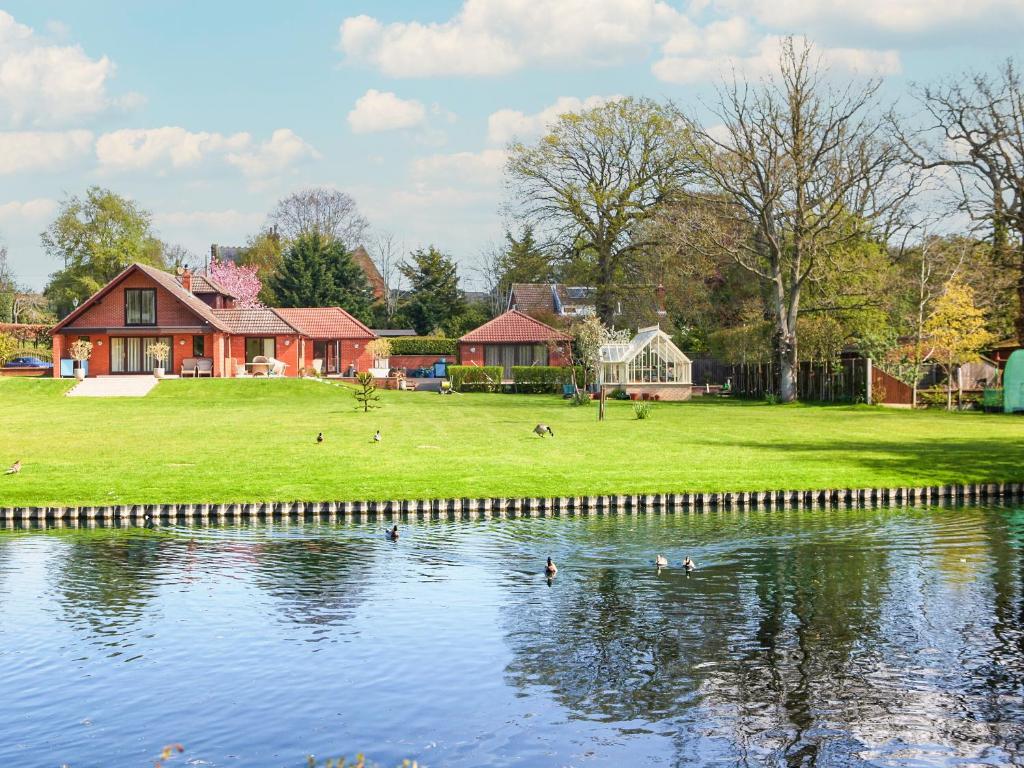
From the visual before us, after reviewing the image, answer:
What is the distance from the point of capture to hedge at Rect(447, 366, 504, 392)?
69938 mm

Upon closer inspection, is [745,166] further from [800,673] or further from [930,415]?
[800,673]

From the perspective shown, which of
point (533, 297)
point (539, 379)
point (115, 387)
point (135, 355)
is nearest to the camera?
point (115, 387)

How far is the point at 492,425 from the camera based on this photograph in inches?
1642

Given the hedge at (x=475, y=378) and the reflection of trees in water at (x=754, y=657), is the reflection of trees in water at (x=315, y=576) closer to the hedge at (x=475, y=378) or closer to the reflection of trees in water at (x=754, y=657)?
the reflection of trees in water at (x=754, y=657)

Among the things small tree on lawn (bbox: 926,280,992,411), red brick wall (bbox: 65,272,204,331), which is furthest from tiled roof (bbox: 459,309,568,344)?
small tree on lawn (bbox: 926,280,992,411)

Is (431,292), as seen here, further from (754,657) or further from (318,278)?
(754,657)

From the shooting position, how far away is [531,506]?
24.3m

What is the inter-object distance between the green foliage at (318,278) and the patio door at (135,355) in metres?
25.9

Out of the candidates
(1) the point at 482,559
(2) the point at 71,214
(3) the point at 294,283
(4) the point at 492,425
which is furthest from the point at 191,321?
(1) the point at 482,559

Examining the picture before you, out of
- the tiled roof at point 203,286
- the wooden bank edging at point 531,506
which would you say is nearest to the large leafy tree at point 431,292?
the tiled roof at point 203,286

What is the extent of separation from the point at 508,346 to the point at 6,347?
3466cm

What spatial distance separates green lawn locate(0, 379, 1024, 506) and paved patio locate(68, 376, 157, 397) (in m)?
7.33

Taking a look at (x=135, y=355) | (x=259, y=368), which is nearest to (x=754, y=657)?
(x=259, y=368)

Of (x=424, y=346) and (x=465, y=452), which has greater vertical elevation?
(x=424, y=346)
